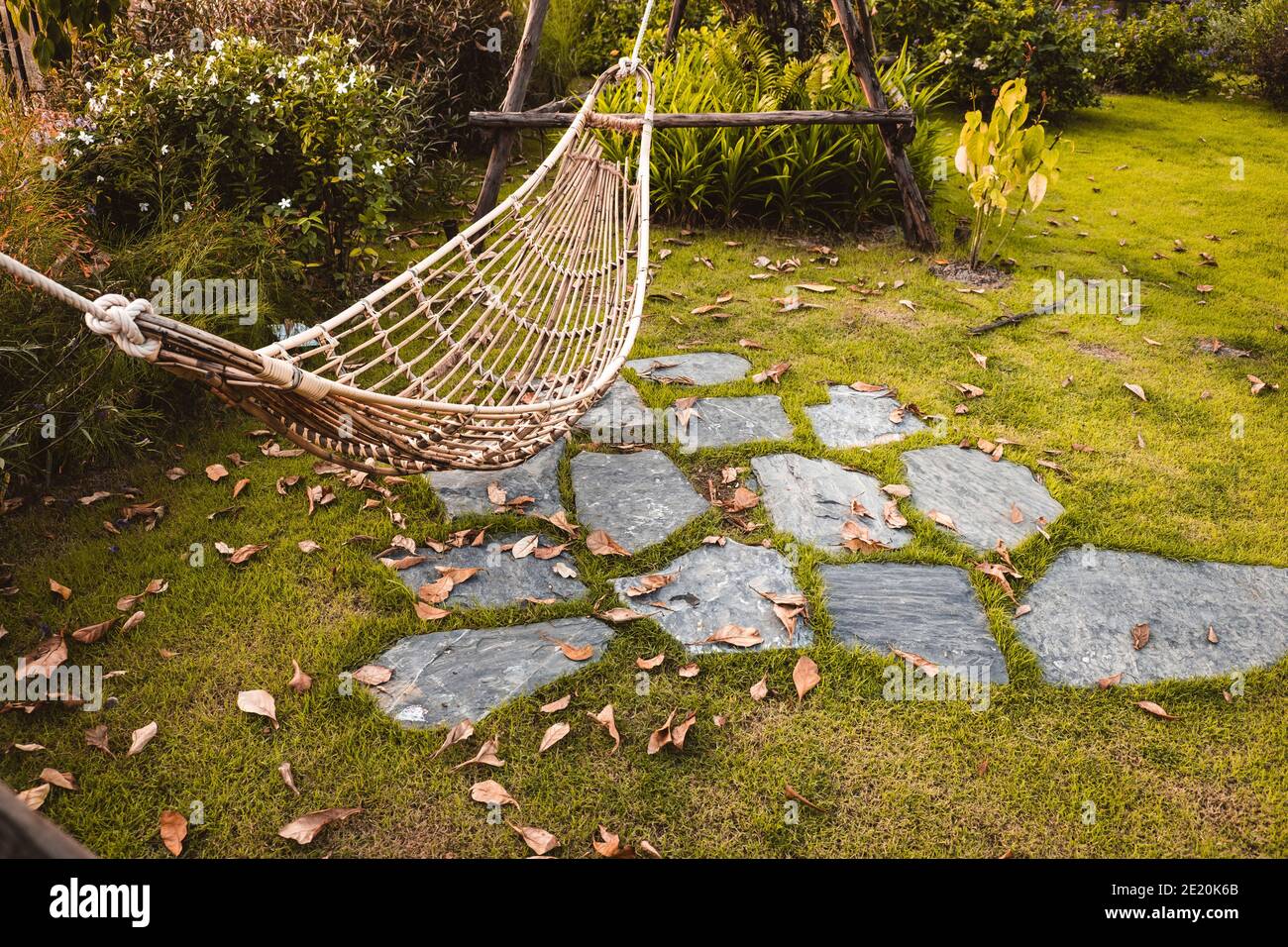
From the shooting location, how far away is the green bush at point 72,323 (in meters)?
2.46

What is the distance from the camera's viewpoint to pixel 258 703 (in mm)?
1931

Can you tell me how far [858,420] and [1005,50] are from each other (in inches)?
173

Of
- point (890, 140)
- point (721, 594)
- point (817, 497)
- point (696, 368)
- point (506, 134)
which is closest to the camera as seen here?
point (721, 594)

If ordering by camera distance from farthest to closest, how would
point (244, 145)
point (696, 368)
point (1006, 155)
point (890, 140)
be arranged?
1. point (890, 140)
2. point (1006, 155)
3. point (696, 368)
4. point (244, 145)

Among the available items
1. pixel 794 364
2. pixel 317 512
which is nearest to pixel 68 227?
pixel 317 512

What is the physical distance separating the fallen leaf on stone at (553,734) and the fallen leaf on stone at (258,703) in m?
0.59

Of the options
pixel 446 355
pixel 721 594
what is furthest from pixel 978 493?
pixel 446 355

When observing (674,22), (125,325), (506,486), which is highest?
(674,22)

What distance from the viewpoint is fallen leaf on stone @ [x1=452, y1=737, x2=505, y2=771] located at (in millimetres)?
1810

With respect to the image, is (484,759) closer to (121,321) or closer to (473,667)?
(473,667)

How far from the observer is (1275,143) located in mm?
6039

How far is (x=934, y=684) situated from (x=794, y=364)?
160 cm
